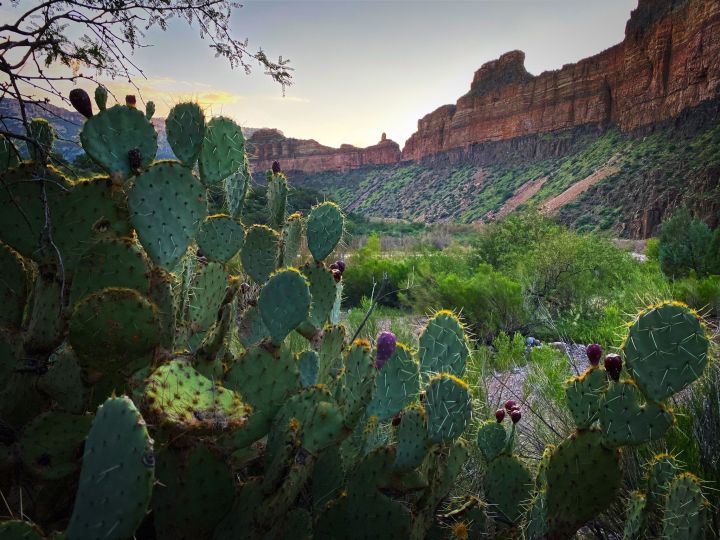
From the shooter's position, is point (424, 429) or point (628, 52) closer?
point (424, 429)

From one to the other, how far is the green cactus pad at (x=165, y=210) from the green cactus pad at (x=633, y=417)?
161 cm

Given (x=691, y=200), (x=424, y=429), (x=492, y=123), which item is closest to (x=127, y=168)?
(x=424, y=429)

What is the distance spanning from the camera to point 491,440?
2.44 meters

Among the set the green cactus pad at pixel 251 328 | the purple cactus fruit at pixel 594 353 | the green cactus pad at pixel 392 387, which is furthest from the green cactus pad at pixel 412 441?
the green cactus pad at pixel 251 328

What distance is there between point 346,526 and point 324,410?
460mm

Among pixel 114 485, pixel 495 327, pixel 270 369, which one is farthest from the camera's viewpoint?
pixel 495 327

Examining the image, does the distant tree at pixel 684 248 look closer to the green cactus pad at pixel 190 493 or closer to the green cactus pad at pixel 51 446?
the green cactus pad at pixel 190 493

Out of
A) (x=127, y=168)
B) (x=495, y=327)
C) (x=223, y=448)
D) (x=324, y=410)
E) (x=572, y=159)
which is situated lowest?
(x=495, y=327)

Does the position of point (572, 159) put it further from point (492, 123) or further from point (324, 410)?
point (324, 410)

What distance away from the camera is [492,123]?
246 feet

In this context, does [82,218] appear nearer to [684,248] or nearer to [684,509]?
[684,509]

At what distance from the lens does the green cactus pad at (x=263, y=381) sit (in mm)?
1915

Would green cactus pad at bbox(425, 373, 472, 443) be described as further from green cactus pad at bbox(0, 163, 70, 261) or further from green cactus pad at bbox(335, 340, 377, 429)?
green cactus pad at bbox(0, 163, 70, 261)

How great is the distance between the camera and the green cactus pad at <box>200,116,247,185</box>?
227cm
